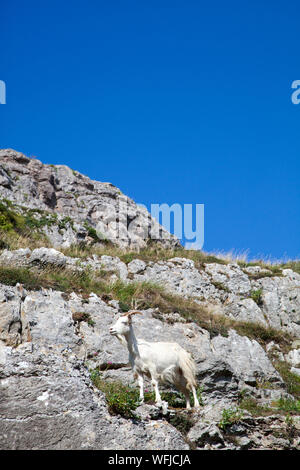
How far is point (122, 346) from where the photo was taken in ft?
44.6

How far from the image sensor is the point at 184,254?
90.3 feet

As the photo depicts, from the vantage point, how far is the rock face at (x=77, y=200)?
33938 mm

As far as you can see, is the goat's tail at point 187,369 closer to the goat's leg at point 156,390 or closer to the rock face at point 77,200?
the goat's leg at point 156,390

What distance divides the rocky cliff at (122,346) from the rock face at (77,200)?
63 cm

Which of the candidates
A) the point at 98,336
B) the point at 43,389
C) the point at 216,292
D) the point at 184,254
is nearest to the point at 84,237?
the point at 184,254

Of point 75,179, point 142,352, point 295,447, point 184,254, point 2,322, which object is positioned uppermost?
point 75,179

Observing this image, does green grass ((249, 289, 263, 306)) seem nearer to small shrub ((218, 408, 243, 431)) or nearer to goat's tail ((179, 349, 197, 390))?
goat's tail ((179, 349, 197, 390))

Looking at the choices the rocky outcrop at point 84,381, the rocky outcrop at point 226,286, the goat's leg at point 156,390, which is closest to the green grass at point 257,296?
the rocky outcrop at point 226,286

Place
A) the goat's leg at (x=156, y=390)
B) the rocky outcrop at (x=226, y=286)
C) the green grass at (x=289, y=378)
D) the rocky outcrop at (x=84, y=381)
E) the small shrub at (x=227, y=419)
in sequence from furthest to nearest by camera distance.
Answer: the rocky outcrop at (x=226, y=286)
the green grass at (x=289, y=378)
the goat's leg at (x=156, y=390)
the small shrub at (x=227, y=419)
the rocky outcrop at (x=84, y=381)

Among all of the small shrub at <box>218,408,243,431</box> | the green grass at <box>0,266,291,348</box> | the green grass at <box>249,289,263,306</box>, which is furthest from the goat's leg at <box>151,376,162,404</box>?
the green grass at <box>249,289,263,306</box>

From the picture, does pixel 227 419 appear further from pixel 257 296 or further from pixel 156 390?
pixel 257 296

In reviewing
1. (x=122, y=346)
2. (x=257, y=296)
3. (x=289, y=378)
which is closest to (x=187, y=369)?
(x=122, y=346)

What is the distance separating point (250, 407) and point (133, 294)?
6473 millimetres
